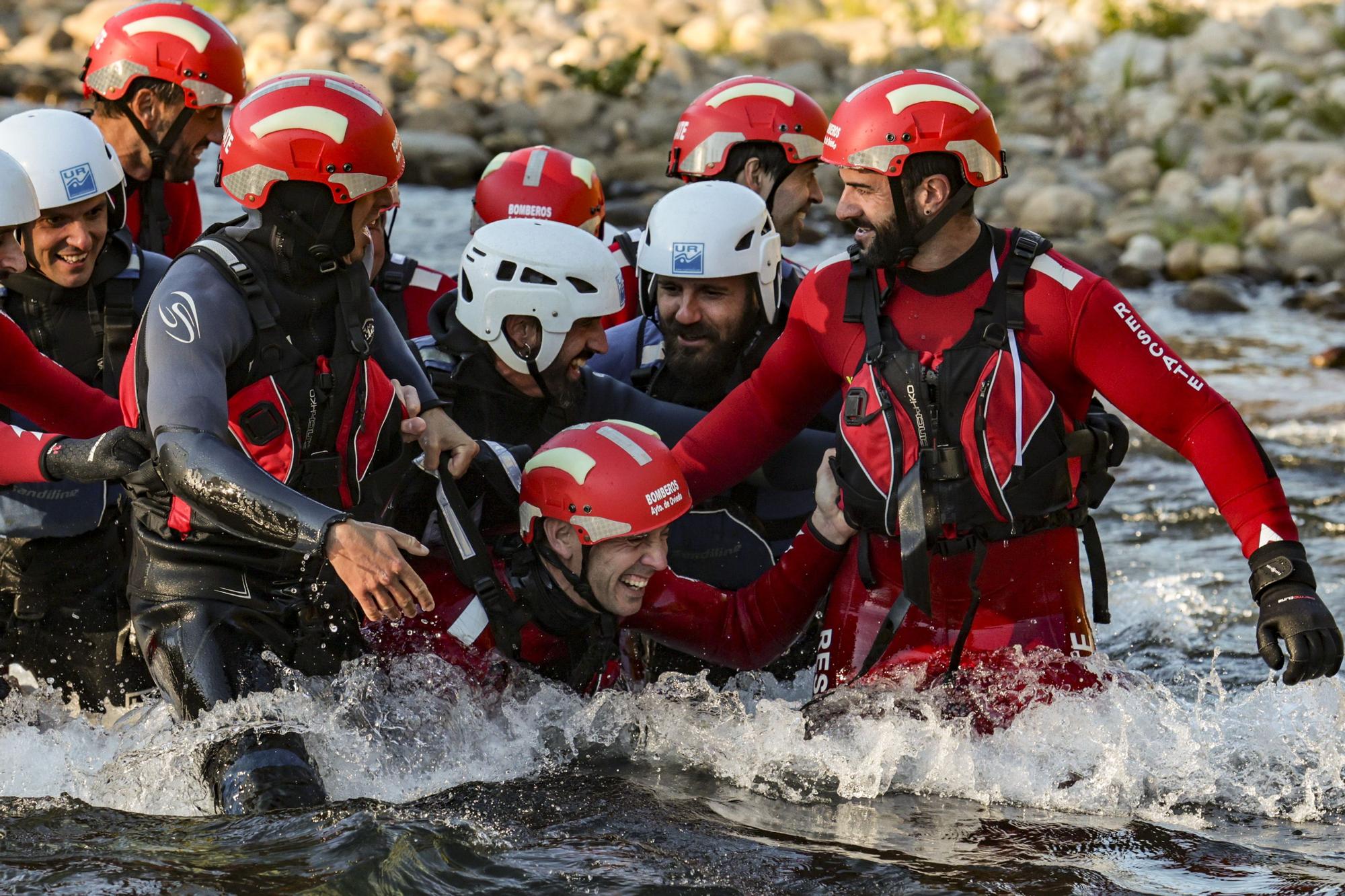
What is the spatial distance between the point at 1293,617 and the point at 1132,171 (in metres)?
16.8

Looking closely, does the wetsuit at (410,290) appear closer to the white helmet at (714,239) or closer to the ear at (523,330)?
the white helmet at (714,239)

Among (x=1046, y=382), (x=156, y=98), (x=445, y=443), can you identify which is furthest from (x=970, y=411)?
(x=156, y=98)

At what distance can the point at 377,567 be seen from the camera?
4.32 metres

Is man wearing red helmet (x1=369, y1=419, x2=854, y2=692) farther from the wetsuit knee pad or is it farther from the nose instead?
the nose

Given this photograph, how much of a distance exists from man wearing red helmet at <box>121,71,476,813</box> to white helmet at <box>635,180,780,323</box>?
1.62 meters

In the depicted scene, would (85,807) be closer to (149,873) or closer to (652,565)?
(149,873)

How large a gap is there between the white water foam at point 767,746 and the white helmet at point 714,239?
5.76 feet

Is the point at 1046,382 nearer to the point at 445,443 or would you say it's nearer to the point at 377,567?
the point at 445,443

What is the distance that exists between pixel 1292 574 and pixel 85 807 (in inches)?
148

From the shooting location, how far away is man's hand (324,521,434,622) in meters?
4.32

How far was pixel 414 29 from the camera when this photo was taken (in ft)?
89.5

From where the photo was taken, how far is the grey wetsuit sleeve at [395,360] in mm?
5590

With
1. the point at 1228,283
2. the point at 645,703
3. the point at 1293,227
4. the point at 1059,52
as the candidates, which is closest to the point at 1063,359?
the point at 645,703

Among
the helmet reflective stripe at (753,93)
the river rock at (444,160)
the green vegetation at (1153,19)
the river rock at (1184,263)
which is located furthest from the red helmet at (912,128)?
the green vegetation at (1153,19)
